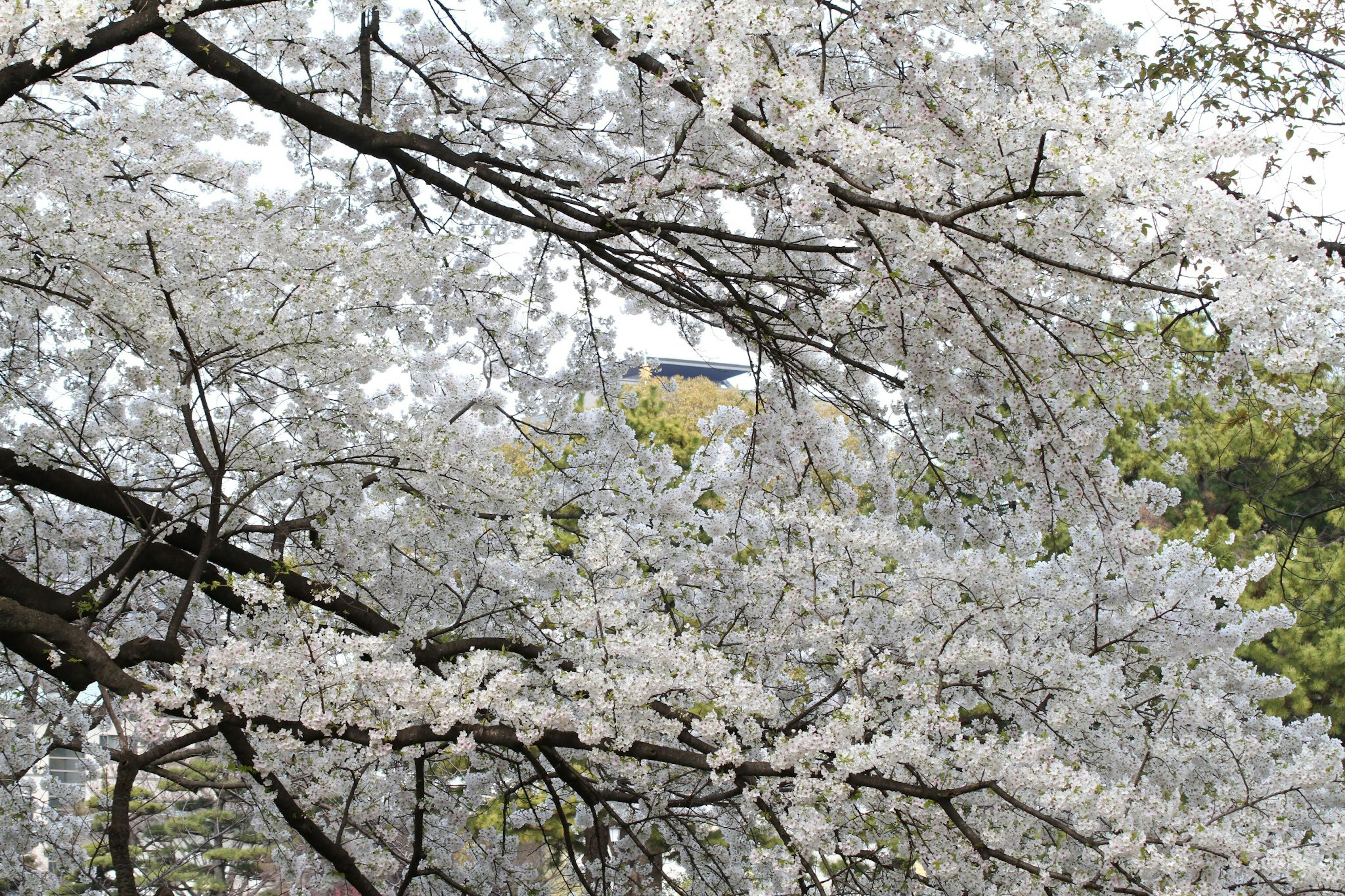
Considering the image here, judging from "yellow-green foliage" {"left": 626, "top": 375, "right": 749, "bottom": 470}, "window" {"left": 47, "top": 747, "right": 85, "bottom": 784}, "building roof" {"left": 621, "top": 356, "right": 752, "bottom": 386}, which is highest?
"building roof" {"left": 621, "top": 356, "right": 752, "bottom": 386}

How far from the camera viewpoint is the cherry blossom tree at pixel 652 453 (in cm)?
336

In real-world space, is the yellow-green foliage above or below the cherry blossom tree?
above

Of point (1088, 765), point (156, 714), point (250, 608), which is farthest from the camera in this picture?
point (1088, 765)

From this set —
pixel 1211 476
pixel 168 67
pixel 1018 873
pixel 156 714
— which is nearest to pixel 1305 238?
pixel 1018 873

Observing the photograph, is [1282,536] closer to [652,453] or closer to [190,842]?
[652,453]

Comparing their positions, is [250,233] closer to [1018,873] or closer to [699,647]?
[699,647]

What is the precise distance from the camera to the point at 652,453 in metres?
6.29

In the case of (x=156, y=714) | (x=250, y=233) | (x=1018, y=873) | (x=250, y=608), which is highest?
(x=250, y=233)

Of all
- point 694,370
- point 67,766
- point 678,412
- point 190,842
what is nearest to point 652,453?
point 190,842

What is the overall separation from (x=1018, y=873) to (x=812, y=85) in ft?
8.71

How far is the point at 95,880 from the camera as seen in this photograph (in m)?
5.31

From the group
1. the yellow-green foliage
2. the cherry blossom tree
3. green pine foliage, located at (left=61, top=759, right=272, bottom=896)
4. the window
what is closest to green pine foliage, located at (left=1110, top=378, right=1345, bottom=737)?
the cherry blossom tree

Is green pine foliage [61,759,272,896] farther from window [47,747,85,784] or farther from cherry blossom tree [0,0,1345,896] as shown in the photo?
cherry blossom tree [0,0,1345,896]

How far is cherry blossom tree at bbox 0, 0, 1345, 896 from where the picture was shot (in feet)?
11.0
